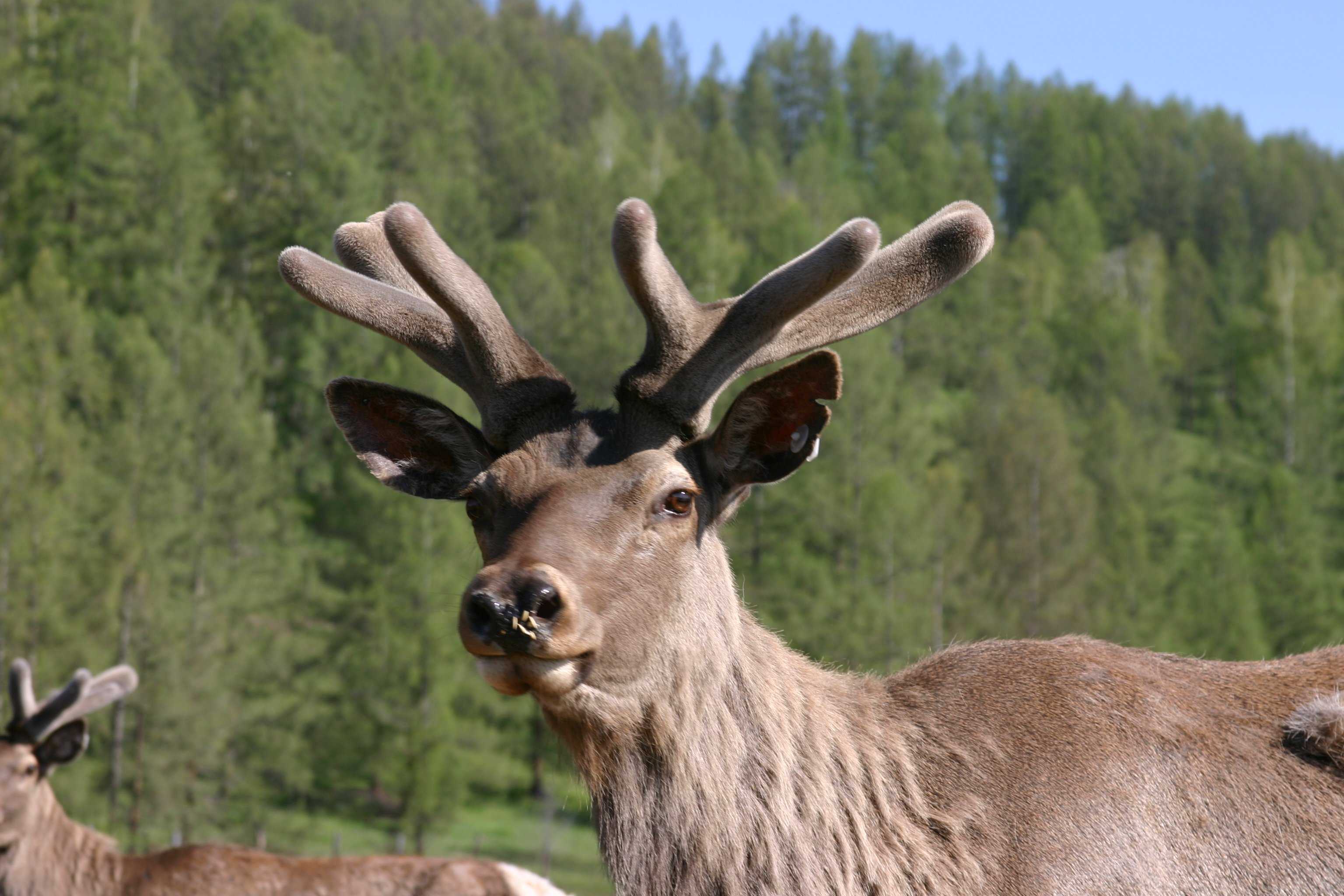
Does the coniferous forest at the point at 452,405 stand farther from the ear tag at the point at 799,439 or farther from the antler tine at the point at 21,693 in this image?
the ear tag at the point at 799,439

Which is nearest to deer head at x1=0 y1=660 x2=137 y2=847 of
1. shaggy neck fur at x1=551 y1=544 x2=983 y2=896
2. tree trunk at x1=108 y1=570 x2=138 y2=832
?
shaggy neck fur at x1=551 y1=544 x2=983 y2=896

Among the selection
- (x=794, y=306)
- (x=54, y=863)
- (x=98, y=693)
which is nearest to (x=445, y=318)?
(x=794, y=306)

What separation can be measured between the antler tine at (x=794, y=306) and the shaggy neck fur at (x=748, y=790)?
552mm

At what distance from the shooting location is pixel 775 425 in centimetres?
421

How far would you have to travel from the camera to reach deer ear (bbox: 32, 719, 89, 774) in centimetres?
1038

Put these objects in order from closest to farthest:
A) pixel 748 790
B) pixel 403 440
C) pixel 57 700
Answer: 1. pixel 748 790
2. pixel 403 440
3. pixel 57 700

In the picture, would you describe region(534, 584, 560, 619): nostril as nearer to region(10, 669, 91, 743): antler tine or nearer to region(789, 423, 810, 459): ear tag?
region(789, 423, 810, 459): ear tag

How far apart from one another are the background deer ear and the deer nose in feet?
2.72

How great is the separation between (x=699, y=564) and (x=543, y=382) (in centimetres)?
74

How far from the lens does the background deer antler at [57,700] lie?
1045 centimetres

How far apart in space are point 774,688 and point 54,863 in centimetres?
740

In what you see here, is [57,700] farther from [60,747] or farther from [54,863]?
[54,863]

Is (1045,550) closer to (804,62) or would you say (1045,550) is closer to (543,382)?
(543,382)

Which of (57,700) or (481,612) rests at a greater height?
(481,612)
